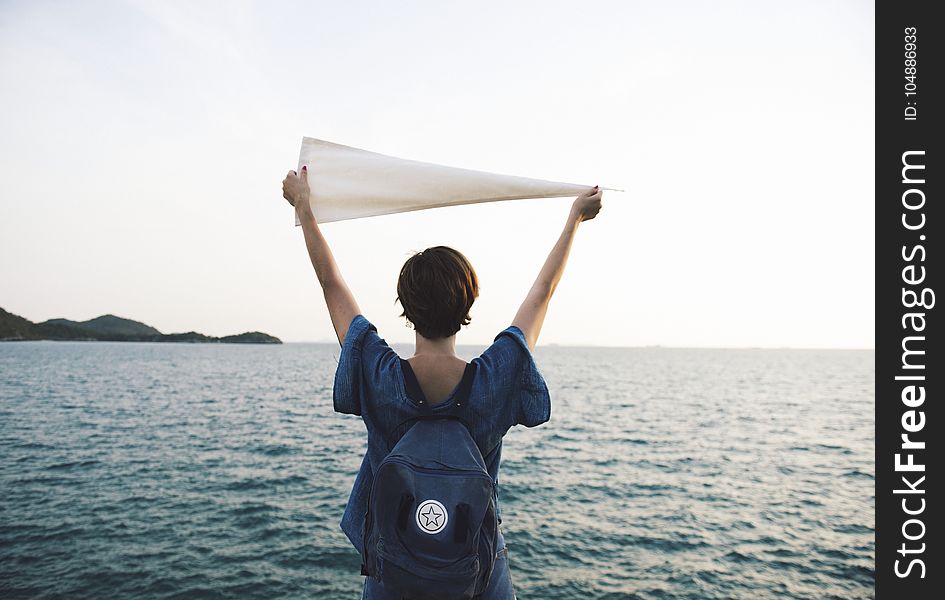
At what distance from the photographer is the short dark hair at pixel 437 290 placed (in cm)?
185

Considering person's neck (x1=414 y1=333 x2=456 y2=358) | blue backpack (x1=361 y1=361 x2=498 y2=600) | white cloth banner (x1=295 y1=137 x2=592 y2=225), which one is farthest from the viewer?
white cloth banner (x1=295 y1=137 x2=592 y2=225)

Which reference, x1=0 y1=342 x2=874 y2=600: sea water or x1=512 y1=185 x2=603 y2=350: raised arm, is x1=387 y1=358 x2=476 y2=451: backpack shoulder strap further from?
x1=0 y1=342 x2=874 y2=600: sea water

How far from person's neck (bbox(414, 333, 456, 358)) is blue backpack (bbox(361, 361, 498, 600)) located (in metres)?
0.26

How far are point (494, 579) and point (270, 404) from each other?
130 ft

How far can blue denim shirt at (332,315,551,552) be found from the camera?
1.80 m

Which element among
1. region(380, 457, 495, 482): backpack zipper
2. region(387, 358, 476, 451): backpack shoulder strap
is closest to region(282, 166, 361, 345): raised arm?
region(387, 358, 476, 451): backpack shoulder strap

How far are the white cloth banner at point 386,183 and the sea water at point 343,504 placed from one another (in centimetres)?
70

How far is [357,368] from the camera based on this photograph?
1.86m

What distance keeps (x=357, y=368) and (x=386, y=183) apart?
93cm

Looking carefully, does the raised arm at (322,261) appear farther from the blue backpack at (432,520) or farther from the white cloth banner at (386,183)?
the blue backpack at (432,520)

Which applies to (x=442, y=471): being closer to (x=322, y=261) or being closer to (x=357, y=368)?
(x=357, y=368)

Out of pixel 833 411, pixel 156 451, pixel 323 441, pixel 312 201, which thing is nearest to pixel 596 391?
pixel 833 411

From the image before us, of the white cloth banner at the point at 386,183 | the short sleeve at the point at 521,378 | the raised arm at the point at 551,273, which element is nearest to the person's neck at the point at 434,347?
the short sleeve at the point at 521,378

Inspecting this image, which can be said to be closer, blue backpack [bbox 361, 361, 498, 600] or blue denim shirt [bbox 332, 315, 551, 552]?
blue backpack [bbox 361, 361, 498, 600]
